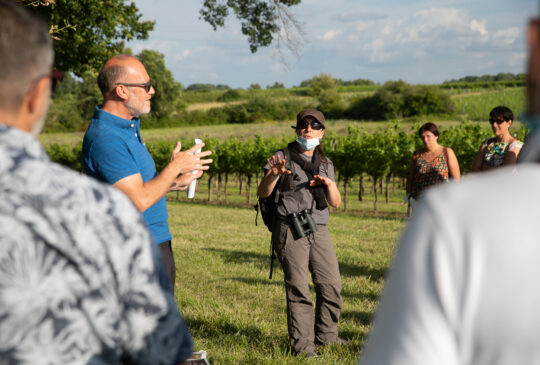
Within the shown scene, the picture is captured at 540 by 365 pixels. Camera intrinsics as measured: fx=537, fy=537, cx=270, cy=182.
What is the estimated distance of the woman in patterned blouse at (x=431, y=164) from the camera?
6.51 m

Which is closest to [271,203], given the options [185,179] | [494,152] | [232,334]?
[232,334]

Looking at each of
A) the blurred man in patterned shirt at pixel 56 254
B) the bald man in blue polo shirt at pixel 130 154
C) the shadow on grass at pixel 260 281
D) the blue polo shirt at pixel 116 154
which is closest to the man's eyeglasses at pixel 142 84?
the bald man in blue polo shirt at pixel 130 154

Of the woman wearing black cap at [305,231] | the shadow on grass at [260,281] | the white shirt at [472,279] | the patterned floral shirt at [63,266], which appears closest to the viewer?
the white shirt at [472,279]

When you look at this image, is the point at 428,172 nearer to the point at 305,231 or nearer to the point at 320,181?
the point at 320,181

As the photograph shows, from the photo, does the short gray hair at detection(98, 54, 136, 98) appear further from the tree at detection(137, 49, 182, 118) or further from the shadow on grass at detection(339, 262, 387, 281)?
the tree at detection(137, 49, 182, 118)

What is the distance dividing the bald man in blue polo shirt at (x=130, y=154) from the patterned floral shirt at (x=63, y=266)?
4.89ft

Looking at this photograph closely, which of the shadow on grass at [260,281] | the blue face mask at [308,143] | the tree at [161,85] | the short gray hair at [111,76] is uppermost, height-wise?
the tree at [161,85]

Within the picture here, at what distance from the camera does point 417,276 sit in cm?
86

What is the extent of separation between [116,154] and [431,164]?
460cm

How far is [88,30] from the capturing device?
908 cm

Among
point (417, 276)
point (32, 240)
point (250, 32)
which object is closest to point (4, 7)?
point (32, 240)

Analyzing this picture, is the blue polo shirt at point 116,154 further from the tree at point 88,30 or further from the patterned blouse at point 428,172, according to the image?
the tree at point 88,30

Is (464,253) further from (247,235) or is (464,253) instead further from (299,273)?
(247,235)

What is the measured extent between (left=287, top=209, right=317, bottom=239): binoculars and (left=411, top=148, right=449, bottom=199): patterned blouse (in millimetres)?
2388
